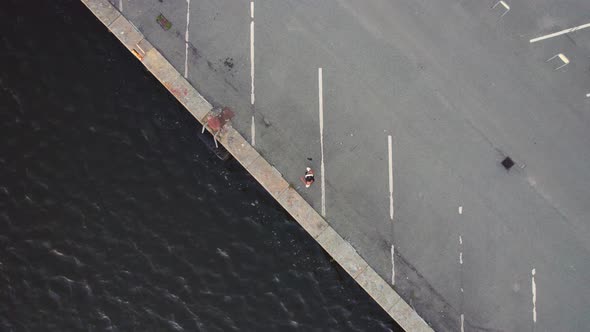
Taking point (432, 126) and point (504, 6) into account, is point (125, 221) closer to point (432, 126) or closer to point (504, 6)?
point (432, 126)

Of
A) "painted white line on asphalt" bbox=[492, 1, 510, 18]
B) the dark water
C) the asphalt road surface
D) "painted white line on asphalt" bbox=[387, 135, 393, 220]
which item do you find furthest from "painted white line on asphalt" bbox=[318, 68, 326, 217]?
"painted white line on asphalt" bbox=[492, 1, 510, 18]

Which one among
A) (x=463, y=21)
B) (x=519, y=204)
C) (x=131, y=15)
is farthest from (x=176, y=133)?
(x=519, y=204)

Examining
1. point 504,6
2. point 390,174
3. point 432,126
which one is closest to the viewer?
point 390,174

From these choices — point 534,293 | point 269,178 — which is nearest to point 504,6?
point 534,293

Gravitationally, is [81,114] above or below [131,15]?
below

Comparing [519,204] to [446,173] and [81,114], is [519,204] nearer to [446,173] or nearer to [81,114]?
[446,173]
